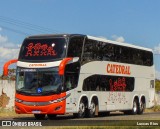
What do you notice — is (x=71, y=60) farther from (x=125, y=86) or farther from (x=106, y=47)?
(x=125, y=86)

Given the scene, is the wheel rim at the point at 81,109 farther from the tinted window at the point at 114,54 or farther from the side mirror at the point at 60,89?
the side mirror at the point at 60,89

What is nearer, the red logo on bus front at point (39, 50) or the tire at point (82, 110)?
the red logo on bus front at point (39, 50)

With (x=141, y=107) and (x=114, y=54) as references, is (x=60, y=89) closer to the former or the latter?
→ (x=114, y=54)

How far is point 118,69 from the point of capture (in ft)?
107

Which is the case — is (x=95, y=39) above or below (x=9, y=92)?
above

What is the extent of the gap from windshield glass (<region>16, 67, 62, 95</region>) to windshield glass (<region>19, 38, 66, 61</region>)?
2.15 feet

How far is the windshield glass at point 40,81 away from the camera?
2669cm

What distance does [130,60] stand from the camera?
34.6 metres

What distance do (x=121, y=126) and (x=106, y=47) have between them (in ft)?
35.2

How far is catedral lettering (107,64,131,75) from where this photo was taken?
104 feet

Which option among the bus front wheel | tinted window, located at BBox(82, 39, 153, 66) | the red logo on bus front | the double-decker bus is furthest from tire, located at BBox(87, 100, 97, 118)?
the bus front wheel

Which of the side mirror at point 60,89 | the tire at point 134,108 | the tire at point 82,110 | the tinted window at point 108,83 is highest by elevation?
the tinted window at point 108,83

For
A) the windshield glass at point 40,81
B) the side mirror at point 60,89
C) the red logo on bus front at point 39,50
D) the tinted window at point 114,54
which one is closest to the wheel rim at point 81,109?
the tinted window at point 114,54

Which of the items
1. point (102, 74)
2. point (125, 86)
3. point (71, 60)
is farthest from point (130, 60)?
point (71, 60)
